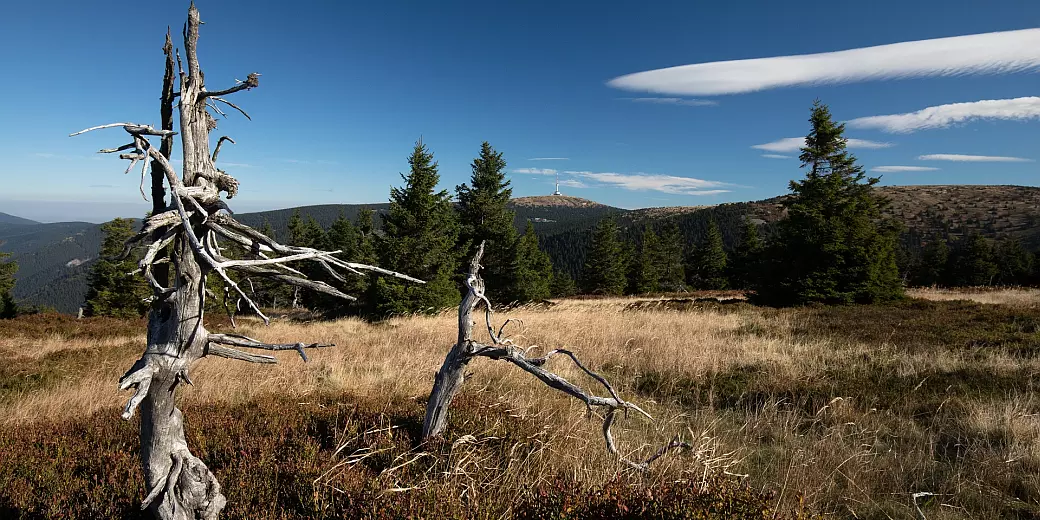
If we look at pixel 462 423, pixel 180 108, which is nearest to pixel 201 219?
pixel 180 108

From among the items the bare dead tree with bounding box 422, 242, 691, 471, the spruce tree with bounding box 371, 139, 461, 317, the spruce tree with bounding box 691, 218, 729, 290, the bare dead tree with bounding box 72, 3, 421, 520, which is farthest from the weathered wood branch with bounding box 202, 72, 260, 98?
the spruce tree with bounding box 691, 218, 729, 290

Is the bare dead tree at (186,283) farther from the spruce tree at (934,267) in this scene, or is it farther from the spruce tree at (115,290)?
the spruce tree at (934,267)

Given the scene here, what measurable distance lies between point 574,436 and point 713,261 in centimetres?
5628

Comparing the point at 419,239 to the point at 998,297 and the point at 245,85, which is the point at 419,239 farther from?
the point at 998,297

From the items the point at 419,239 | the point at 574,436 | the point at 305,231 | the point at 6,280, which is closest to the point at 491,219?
the point at 419,239

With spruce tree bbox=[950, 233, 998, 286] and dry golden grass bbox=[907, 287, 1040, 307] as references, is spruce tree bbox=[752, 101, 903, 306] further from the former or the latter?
spruce tree bbox=[950, 233, 998, 286]

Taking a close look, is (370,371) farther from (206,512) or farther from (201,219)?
(201,219)

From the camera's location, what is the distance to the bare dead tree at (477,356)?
2.71 metres

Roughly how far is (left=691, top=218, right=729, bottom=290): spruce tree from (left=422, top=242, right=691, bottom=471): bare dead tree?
184 feet

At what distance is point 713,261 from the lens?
179 ft

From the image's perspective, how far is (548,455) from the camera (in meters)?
3.56

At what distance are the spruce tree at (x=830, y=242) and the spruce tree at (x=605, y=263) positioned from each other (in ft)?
72.4

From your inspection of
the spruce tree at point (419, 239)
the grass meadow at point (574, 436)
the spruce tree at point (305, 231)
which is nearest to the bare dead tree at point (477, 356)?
the grass meadow at point (574, 436)

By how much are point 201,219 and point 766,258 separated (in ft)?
73.3
